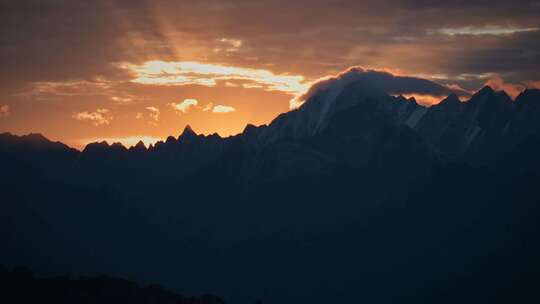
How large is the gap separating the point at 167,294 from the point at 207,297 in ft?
24.9

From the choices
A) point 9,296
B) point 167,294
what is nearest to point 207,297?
point 167,294


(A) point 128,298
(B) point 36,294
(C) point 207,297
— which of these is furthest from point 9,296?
(C) point 207,297

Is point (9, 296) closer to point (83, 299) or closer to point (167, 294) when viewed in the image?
point (83, 299)

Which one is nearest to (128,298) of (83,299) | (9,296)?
(83,299)

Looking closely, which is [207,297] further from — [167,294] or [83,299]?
[83,299]

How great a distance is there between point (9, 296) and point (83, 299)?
1321 centimetres

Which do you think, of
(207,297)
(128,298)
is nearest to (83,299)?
(128,298)

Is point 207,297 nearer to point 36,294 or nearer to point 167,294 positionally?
point 167,294

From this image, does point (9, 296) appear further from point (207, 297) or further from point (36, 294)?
point (207, 297)

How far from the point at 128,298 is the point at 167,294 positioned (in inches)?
320

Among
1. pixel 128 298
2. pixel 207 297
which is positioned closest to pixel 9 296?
pixel 128 298

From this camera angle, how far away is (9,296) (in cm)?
19262

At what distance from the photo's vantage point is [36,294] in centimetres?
19462

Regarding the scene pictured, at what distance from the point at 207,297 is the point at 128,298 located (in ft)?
48.2
